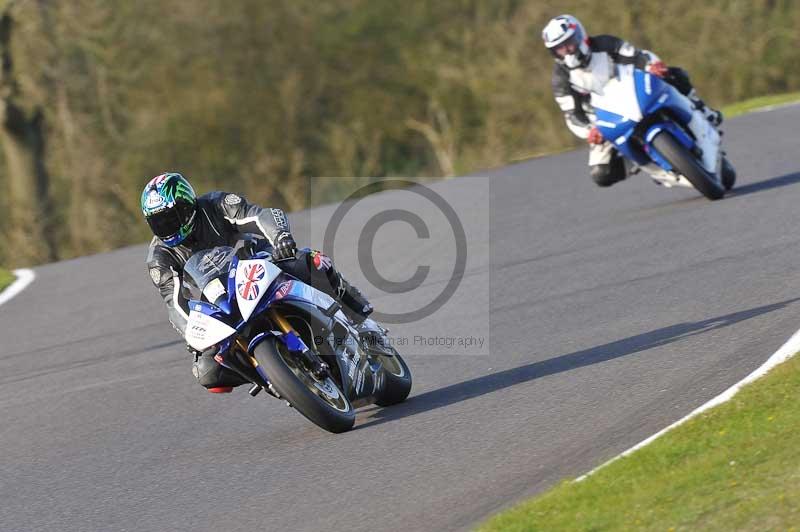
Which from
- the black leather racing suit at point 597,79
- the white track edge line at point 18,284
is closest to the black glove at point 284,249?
the black leather racing suit at point 597,79

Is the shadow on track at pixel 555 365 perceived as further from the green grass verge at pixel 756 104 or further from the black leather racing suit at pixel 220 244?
the green grass verge at pixel 756 104

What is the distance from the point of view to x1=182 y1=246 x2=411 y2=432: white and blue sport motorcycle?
267 inches

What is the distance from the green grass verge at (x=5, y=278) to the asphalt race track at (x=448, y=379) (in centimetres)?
79

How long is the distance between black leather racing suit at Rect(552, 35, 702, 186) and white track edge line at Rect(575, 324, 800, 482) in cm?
A: 509

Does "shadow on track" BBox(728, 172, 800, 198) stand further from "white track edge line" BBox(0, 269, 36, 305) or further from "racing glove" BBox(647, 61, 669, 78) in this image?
"white track edge line" BBox(0, 269, 36, 305)

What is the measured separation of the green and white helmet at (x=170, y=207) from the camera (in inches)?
282

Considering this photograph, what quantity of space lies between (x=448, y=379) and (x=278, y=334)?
1932 mm

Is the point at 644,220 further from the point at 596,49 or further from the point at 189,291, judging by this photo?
the point at 189,291

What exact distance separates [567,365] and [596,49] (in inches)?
196

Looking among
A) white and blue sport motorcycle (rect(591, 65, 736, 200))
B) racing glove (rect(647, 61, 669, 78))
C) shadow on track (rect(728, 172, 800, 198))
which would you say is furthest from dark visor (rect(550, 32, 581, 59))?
shadow on track (rect(728, 172, 800, 198))

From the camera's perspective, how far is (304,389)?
6.72m

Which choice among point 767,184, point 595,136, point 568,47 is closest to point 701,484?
point 568,47

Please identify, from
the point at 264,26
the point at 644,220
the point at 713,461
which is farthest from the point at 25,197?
the point at 713,461

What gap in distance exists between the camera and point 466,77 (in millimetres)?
30312
